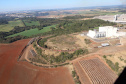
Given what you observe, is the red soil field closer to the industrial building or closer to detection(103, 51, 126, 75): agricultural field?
detection(103, 51, 126, 75): agricultural field

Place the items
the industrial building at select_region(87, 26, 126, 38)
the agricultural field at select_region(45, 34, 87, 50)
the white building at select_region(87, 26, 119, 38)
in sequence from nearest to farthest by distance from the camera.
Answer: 1. the agricultural field at select_region(45, 34, 87, 50)
2. the industrial building at select_region(87, 26, 126, 38)
3. the white building at select_region(87, 26, 119, 38)

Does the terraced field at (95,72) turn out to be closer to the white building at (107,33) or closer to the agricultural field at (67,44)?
the agricultural field at (67,44)

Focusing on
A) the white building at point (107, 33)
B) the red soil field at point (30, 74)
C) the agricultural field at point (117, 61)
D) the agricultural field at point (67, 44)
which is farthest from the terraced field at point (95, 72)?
the white building at point (107, 33)

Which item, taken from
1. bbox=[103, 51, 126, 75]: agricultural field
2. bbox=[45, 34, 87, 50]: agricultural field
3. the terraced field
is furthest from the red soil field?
bbox=[103, 51, 126, 75]: agricultural field

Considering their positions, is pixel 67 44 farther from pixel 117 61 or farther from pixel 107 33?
pixel 107 33

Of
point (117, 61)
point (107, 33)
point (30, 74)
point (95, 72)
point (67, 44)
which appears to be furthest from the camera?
point (107, 33)

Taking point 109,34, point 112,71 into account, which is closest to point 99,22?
point 109,34

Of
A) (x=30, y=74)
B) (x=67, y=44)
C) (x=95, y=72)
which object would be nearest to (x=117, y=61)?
(x=95, y=72)

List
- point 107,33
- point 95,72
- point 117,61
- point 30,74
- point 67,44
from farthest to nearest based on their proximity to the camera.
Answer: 1. point 107,33
2. point 67,44
3. point 117,61
4. point 30,74
5. point 95,72

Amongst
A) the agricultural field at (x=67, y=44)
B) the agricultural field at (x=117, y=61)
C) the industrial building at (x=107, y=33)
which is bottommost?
the agricultural field at (x=117, y=61)
